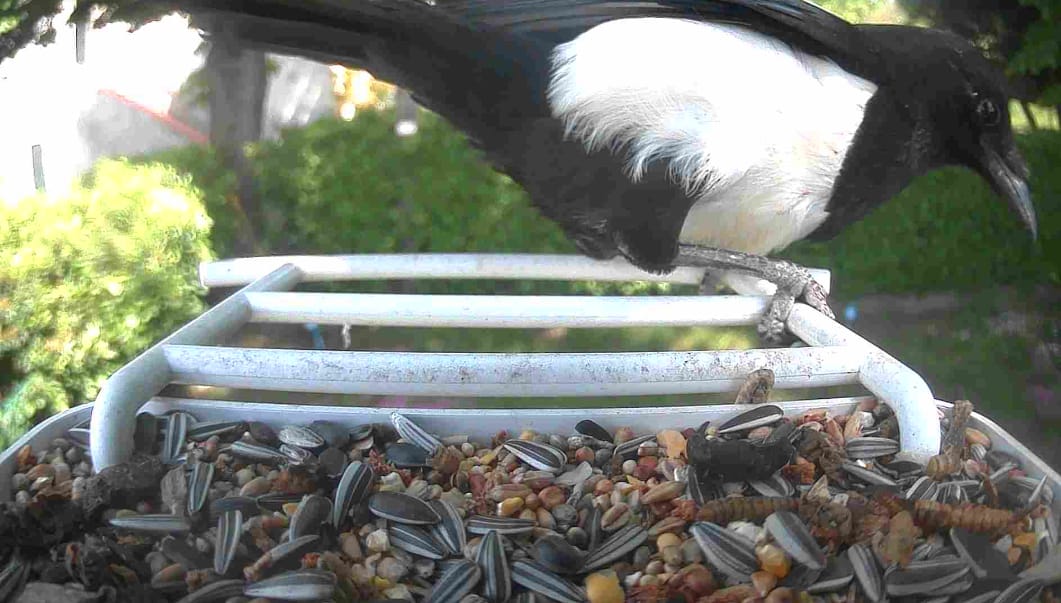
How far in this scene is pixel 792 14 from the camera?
2.23ft

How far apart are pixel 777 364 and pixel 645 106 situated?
1.08 ft

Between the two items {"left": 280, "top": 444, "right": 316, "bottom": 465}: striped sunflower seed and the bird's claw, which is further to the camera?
the bird's claw

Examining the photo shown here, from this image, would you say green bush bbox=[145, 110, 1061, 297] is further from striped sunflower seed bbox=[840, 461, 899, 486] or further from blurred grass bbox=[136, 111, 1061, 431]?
striped sunflower seed bbox=[840, 461, 899, 486]

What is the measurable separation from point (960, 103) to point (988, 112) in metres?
0.02

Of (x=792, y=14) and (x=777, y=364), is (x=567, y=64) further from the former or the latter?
(x=777, y=364)

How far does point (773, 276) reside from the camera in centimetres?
91

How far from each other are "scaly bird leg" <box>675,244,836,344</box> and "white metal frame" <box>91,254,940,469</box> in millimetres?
31

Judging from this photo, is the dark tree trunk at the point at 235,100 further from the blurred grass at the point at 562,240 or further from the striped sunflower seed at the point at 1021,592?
the striped sunflower seed at the point at 1021,592

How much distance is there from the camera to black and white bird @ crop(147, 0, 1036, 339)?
2.19 feet

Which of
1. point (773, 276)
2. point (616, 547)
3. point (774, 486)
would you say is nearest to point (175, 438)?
point (616, 547)

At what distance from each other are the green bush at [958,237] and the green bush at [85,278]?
2.47ft

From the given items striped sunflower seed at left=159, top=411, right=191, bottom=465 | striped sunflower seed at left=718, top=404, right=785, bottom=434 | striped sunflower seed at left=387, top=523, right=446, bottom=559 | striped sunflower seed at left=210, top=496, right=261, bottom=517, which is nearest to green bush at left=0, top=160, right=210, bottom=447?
striped sunflower seed at left=159, top=411, right=191, bottom=465

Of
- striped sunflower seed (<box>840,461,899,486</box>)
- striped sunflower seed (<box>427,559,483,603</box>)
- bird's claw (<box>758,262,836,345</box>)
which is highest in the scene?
bird's claw (<box>758,262,836,345</box>)

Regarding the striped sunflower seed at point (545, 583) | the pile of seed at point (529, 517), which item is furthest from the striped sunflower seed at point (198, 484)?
the striped sunflower seed at point (545, 583)
